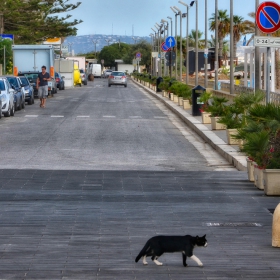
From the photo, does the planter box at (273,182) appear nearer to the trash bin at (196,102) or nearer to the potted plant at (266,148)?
the potted plant at (266,148)

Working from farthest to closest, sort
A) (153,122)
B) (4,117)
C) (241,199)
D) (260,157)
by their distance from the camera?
1. (4,117)
2. (153,122)
3. (260,157)
4. (241,199)

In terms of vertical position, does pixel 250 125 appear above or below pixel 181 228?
above

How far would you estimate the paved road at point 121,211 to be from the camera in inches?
300

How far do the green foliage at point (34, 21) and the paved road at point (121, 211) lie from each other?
6016cm

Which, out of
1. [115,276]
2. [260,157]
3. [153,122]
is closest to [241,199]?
[260,157]

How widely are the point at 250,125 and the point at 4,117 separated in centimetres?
2095

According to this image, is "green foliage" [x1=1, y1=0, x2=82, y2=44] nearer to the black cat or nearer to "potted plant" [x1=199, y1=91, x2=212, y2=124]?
"potted plant" [x1=199, y1=91, x2=212, y2=124]

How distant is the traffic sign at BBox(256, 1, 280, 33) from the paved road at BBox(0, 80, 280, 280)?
2.93m

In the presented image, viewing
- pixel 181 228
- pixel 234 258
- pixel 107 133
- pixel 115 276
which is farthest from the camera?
pixel 107 133

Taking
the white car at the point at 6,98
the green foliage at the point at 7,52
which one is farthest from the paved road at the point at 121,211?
the green foliage at the point at 7,52

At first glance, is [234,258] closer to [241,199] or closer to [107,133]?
[241,199]

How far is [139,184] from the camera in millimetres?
13750

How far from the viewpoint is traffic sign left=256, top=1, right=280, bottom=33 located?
1614 cm

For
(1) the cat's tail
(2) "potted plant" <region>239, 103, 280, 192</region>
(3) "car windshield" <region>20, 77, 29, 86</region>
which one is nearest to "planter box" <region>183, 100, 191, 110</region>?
(3) "car windshield" <region>20, 77, 29, 86</region>
